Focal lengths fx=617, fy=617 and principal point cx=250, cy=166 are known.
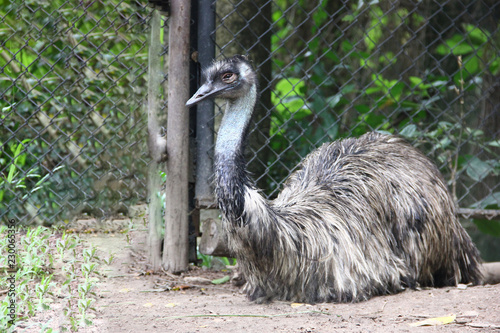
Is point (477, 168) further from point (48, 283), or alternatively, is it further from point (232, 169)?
point (48, 283)

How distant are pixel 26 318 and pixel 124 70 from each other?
167 cm

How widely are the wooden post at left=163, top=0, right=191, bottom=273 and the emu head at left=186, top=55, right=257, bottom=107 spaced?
1.71 ft

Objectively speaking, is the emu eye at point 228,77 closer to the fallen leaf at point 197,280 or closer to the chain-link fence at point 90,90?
the fallen leaf at point 197,280

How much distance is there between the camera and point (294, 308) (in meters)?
3.31

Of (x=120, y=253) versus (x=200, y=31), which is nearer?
(x=120, y=253)

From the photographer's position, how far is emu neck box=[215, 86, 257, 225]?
10.6ft

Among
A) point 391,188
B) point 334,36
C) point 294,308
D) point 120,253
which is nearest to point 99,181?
point 120,253

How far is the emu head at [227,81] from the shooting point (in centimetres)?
353

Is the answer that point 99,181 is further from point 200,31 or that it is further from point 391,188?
point 200,31

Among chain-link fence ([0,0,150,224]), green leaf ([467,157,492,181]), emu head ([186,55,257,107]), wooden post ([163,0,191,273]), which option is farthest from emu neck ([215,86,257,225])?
green leaf ([467,157,492,181])

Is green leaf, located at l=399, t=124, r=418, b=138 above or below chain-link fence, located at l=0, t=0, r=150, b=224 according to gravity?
above

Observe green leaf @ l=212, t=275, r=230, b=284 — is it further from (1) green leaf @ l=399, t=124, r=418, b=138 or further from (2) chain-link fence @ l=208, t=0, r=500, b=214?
(1) green leaf @ l=399, t=124, r=418, b=138

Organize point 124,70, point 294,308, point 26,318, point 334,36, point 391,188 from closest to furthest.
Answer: point 124,70, point 26,318, point 294,308, point 391,188, point 334,36

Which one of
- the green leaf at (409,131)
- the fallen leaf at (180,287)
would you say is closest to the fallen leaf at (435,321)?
the fallen leaf at (180,287)
